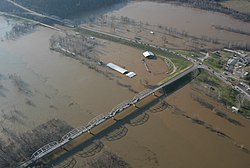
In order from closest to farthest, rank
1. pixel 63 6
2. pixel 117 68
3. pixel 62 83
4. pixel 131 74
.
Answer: pixel 62 83 < pixel 131 74 < pixel 117 68 < pixel 63 6

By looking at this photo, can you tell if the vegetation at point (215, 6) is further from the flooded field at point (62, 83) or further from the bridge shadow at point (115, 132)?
the bridge shadow at point (115, 132)

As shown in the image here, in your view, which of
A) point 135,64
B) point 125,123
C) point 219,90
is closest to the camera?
point 125,123

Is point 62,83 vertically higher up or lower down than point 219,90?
lower down

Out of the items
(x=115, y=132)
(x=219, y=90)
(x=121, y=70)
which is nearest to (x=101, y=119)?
(x=115, y=132)

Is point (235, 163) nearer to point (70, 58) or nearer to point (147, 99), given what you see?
point (147, 99)

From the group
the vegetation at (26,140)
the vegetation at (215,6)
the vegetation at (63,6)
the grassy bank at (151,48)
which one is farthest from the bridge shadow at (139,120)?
the vegetation at (63,6)

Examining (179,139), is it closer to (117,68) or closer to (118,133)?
(118,133)

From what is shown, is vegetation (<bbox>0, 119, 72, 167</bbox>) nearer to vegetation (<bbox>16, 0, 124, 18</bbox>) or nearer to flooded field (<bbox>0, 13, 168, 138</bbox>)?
flooded field (<bbox>0, 13, 168, 138</bbox>)
